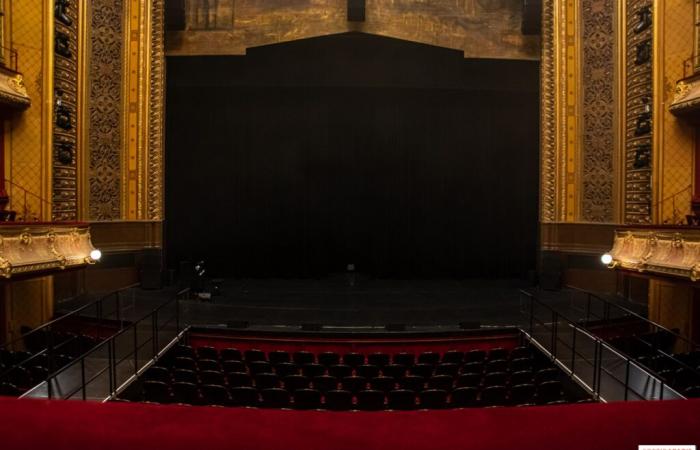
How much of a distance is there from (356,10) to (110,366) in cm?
1061

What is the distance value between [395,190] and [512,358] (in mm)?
9449

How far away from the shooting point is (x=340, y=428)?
72.3 inches

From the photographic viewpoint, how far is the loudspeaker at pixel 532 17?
13359 millimetres

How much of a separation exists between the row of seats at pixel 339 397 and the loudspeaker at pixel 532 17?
1105cm

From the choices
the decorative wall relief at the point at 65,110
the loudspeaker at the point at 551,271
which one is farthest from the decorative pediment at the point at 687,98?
the decorative wall relief at the point at 65,110

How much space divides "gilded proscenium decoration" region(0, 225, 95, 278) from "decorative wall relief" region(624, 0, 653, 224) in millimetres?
12425

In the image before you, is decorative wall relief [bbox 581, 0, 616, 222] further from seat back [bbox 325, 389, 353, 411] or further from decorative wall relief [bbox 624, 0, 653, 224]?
seat back [bbox 325, 389, 353, 411]

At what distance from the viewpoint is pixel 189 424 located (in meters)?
1.88

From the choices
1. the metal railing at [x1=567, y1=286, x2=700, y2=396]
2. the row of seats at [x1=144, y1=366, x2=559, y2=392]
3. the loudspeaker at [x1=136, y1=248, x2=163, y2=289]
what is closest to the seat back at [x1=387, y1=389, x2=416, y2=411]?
the row of seats at [x1=144, y1=366, x2=559, y2=392]

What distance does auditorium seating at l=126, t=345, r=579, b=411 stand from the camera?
5668mm

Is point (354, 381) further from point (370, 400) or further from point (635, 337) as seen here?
point (635, 337)

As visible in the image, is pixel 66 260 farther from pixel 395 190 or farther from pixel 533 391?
pixel 395 190

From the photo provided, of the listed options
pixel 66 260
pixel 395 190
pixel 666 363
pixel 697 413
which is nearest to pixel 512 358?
pixel 666 363

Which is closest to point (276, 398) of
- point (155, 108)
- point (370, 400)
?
point (370, 400)
